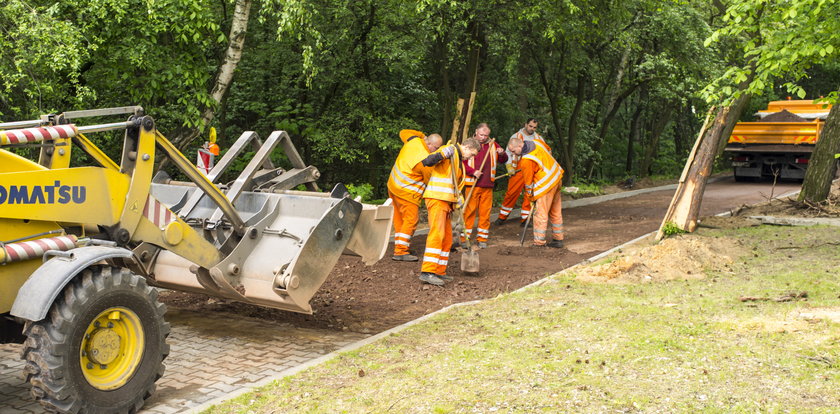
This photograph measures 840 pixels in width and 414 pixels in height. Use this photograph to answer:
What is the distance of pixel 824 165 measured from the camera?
42.7 ft

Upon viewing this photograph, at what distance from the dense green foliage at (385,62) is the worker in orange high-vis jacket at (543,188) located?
2.30 m

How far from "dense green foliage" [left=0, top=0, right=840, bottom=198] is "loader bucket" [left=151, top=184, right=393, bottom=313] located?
3280 millimetres

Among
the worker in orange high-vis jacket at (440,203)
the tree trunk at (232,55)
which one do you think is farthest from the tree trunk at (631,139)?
the worker in orange high-vis jacket at (440,203)

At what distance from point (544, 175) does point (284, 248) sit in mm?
5664

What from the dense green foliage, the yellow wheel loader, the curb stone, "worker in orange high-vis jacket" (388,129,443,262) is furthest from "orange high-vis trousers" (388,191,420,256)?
the curb stone

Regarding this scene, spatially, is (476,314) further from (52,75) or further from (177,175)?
(177,175)

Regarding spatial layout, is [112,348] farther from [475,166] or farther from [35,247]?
[475,166]

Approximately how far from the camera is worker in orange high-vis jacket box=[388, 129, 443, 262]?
31.5 feet

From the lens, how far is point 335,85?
1450cm

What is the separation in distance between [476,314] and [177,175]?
885cm

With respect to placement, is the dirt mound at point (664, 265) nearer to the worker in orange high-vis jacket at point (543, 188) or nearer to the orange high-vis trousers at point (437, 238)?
the orange high-vis trousers at point (437, 238)

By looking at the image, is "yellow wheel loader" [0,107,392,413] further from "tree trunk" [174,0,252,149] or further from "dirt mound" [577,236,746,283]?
"tree trunk" [174,0,252,149]

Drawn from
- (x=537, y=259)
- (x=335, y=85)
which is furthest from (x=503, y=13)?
(x=537, y=259)

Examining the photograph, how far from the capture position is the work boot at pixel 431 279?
28.3 feet
